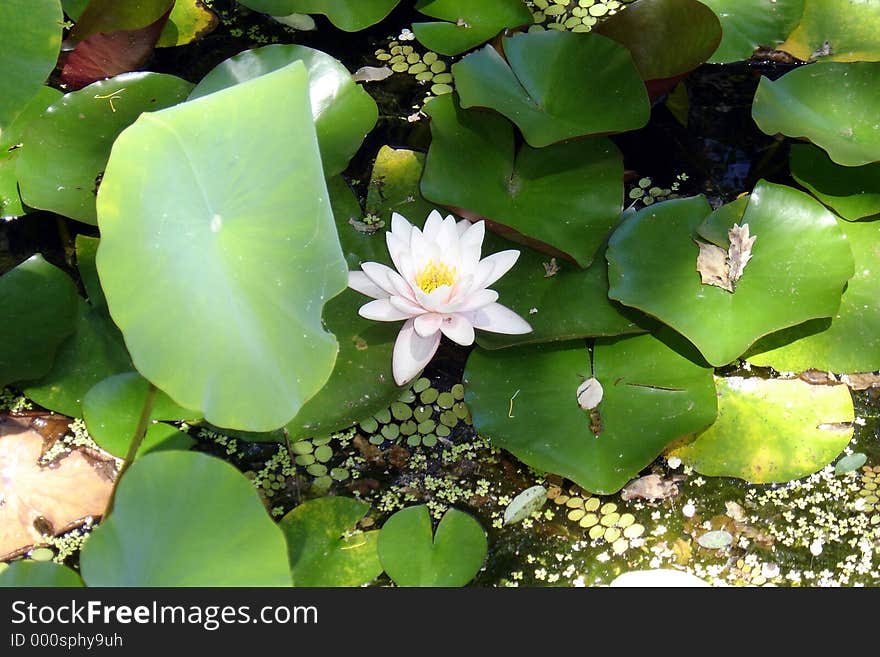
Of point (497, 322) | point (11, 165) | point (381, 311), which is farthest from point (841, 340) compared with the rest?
point (11, 165)

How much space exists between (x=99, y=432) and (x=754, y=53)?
6.87 feet

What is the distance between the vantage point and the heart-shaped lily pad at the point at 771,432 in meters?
1.86

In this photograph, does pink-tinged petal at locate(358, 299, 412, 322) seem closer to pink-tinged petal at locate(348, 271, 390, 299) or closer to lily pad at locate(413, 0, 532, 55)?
pink-tinged petal at locate(348, 271, 390, 299)

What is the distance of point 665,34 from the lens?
2.12 metres

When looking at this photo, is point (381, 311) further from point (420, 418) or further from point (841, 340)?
point (841, 340)

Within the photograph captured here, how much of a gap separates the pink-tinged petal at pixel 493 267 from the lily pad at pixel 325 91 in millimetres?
453

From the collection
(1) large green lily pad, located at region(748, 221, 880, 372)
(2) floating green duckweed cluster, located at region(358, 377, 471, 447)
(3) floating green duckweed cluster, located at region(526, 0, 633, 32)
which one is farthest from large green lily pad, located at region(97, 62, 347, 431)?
(3) floating green duckweed cluster, located at region(526, 0, 633, 32)

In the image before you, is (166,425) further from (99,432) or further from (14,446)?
(14,446)

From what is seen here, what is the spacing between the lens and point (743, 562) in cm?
175

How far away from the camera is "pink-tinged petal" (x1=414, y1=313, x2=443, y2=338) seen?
183 centimetres

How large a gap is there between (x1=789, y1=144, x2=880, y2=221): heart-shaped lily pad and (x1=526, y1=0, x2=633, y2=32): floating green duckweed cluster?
2.64ft
